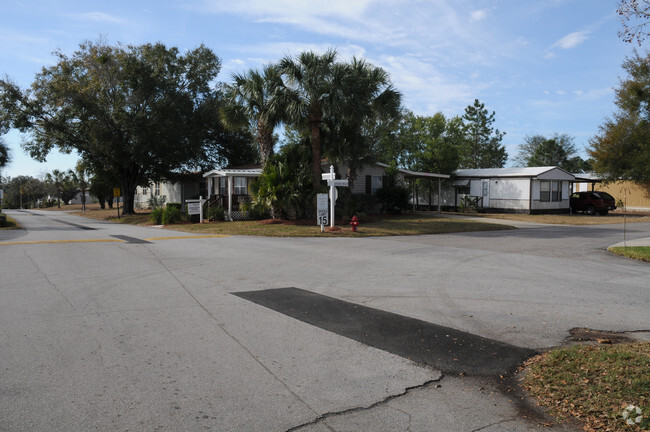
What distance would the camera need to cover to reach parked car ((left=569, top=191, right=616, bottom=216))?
33031mm

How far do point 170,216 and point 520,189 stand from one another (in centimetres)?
2296

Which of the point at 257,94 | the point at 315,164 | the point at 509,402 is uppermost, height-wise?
the point at 257,94

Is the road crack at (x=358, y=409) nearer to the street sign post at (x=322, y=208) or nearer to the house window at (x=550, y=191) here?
the street sign post at (x=322, y=208)

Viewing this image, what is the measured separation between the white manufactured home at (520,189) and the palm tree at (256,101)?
1825 centimetres


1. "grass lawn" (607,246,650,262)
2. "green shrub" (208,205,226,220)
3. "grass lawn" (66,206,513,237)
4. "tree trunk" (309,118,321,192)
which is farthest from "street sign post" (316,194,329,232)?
"grass lawn" (607,246,650,262)

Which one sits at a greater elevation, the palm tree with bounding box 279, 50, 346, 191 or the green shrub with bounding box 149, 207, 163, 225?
the palm tree with bounding box 279, 50, 346, 191

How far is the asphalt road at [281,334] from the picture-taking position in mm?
3723

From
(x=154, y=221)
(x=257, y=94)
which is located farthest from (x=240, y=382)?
(x=154, y=221)

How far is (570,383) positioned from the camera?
407 cm

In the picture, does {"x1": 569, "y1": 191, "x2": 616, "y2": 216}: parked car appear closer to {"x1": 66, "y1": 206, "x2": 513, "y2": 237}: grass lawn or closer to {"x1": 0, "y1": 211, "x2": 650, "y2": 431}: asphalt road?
{"x1": 66, "y1": 206, "x2": 513, "y2": 237}: grass lawn

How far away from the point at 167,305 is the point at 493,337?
4712mm

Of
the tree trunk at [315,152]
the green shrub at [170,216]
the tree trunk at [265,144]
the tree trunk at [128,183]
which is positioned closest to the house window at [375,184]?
the tree trunk at [315,152]

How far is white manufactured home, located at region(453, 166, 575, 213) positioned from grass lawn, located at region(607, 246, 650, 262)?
60.2 ft

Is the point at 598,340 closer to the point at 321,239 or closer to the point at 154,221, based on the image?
the point at 321,239
